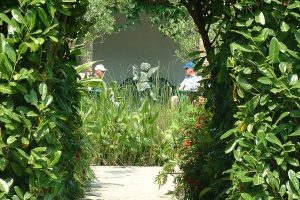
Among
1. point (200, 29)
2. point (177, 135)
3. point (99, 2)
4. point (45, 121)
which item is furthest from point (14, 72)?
point (99, 2)

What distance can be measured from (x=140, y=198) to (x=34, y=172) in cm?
398

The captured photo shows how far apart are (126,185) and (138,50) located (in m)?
12.5

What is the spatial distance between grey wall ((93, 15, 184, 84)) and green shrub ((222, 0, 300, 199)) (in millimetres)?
16510

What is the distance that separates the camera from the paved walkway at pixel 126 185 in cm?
709

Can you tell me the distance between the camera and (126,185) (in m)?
7.98

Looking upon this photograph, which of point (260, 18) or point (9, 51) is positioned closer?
point (9, 51)

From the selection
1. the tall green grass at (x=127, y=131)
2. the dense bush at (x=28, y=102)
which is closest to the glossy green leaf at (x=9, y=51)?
the dense bush at (x=28, y=102)

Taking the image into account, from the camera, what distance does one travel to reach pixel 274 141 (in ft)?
10.2

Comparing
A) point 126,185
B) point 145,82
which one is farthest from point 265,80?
point 145,82

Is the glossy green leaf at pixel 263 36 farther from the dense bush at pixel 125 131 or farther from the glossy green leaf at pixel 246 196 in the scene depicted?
the dense bush at pixel 125 131

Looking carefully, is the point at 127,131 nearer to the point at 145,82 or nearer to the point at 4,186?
the point at 145,82

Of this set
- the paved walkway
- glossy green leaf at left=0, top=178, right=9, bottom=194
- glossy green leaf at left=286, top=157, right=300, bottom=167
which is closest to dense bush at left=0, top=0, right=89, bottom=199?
glossy green leaf at left=0, top=178, right=9, bottom=194

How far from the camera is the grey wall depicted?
19.9 metres

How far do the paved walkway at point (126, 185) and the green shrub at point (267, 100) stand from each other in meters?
3.82
